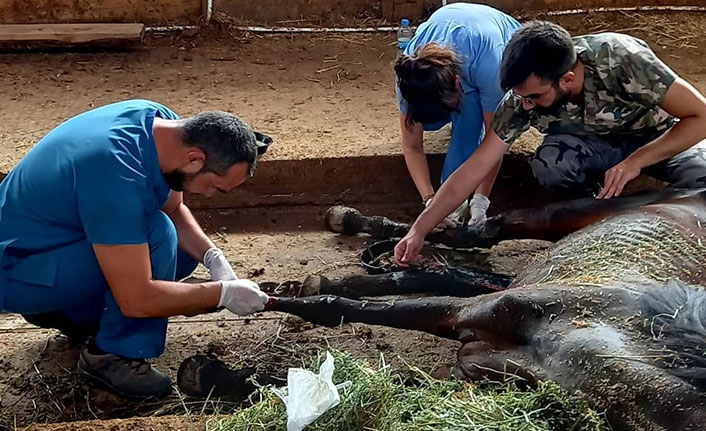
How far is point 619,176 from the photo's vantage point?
380 cm

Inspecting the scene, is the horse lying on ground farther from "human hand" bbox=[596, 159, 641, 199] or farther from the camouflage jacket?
the camouflage jacket

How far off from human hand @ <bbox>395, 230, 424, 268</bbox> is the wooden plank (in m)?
3.58

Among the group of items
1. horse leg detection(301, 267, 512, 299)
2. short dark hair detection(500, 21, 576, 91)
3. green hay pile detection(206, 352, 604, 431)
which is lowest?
horse leg detection(301, 267, 512, 299)

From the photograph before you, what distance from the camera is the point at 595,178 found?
4285mm

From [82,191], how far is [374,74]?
11.7ft

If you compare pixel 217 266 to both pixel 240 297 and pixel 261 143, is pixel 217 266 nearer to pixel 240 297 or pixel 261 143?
pixel 240 297

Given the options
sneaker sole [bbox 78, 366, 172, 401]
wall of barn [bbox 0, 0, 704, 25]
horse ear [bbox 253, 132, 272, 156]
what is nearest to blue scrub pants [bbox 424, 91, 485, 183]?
horse ear [bbox 253, 132, 272, 156]

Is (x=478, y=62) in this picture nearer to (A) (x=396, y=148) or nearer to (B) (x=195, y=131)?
(A) (x=396, y=148)

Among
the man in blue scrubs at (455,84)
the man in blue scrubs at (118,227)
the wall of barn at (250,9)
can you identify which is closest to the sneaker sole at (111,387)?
the man in blue scrubs at (118,227)

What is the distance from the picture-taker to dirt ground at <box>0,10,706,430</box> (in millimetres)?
3453

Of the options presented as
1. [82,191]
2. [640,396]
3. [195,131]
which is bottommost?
[640,396]

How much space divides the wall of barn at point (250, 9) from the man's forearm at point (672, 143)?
3.73 meters

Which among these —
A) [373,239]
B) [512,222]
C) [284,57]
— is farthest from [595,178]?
[284,57]

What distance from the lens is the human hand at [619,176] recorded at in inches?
150
